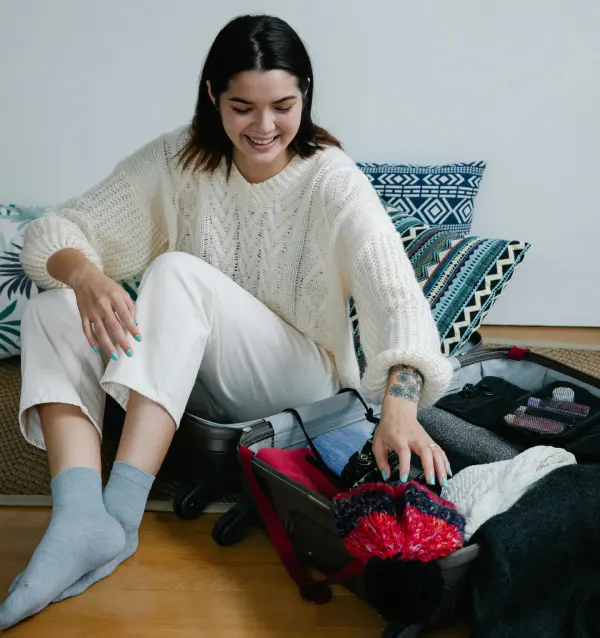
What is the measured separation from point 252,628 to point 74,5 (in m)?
1.84

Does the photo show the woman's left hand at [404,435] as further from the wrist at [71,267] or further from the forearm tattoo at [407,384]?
A: the wrist at [71,267]

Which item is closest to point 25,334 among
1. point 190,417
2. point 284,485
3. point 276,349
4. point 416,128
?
point 190,417

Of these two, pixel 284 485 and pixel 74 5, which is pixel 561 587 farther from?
pixel 74 5

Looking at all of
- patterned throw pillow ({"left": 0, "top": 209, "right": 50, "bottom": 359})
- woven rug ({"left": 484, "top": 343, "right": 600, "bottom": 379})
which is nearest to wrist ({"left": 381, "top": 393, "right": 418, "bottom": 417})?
woven rug ({"left": 484, "top": 343, "right": 600, "bottom": 379})

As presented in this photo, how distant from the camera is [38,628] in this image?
3.48 feet

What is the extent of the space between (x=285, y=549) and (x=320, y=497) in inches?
6.1

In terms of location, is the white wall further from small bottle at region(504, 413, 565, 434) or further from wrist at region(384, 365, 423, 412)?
wrist at region(384, 365, 423, 412)

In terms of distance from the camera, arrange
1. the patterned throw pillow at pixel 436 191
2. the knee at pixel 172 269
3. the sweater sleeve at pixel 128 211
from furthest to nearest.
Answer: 1. the patterned throw pillow at pixel 436 191
2. the sweater sleeve at pixel 128 211
3. the knee at pixel 172 269

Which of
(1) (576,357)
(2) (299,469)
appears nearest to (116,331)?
(2) (299,469)

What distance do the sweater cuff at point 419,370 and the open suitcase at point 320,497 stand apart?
0.58 ft

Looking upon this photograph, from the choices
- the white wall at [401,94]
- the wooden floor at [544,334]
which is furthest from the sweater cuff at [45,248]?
the wooden floor at [544,334]

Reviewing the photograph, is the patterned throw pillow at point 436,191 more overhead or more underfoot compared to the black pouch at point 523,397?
more overhead

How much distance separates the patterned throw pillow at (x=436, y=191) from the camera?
2131 millimetres

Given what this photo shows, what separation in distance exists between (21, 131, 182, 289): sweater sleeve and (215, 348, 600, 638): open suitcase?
49cm
